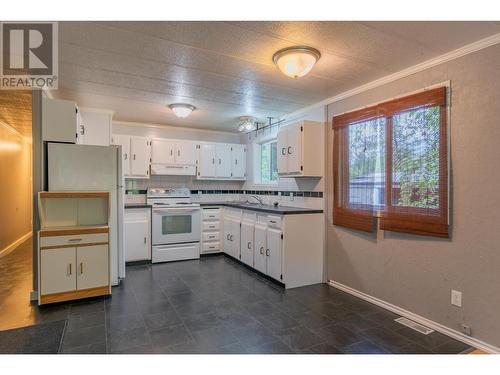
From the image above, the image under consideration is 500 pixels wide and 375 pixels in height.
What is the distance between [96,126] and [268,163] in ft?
9.34

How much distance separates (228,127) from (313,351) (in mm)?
4123

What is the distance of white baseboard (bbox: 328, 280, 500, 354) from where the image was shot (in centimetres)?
216

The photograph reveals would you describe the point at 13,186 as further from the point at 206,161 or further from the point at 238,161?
the point at 238,161

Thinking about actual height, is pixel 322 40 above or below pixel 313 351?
above

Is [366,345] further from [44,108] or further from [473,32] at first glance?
[44,108]

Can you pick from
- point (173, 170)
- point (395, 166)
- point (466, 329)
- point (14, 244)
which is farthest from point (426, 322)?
point (14, 244)

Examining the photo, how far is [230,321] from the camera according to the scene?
2.59m

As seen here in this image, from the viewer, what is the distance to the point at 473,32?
2.06 m

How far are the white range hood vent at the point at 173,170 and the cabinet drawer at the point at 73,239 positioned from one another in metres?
1.92

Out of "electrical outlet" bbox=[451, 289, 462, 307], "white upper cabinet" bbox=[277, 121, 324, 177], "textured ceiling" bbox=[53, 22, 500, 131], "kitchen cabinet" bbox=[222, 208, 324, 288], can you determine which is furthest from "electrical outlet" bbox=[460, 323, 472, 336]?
"textured ceiling" bbox=[53, 22, 500, 131]

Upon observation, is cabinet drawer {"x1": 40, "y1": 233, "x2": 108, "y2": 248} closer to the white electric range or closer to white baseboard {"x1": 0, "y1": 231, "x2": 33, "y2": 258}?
the white electric range

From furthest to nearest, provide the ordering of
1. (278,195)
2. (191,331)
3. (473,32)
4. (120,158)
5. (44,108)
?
(278,195), (120,158), (44,108), (191,331), (473,32)
